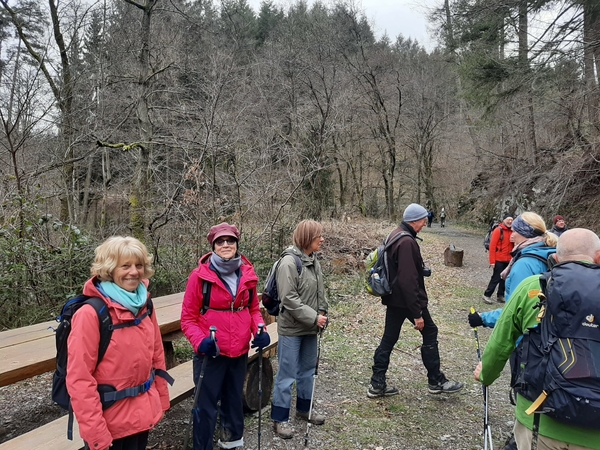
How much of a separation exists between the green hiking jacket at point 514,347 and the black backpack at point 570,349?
0.38 ft

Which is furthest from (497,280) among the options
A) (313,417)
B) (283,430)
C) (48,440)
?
(48,440)

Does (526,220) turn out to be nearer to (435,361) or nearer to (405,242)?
(405,242)

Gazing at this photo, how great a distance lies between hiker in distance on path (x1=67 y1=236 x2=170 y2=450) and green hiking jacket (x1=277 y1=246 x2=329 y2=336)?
135cm

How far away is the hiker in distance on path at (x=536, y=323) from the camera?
2061 millimetres

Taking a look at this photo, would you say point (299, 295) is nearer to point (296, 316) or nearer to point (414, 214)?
point (296, 316)

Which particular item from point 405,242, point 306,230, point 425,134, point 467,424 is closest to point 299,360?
point 306,230

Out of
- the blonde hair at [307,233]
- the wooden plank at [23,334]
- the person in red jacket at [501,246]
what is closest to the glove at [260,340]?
the blonde hair at [307,233]

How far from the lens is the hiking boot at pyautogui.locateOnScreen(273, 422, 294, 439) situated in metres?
3.85

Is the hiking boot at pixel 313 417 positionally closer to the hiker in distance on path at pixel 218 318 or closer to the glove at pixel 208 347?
the hiker in distance on path at pixel 218 318

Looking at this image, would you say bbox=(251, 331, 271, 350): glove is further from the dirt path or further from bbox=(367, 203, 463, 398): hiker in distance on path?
bbox=(367, 203, 463, 398): hiker in distance on path

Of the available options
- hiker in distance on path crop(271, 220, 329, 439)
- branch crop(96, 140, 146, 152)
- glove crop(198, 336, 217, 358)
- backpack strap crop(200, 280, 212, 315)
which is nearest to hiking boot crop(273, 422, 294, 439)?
hiker in distance on path crop(271, 220, 329, 439)

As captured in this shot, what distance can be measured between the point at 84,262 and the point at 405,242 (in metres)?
4.92

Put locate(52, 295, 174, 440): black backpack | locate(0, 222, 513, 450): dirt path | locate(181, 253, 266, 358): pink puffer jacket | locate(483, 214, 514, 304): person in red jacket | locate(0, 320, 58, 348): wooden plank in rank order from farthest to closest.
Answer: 1. locate(483, 214, 514, 304): person in red jacket
2. locate(0, 222, 513, 450): dirt path
3. locate(0, 320, 58, 348): wooden plank
4. locate(181, 253, 266, 358): pink puffer jacket
5. locate(52, 295, 174, 440): black backpack

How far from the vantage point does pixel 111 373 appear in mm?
2326
